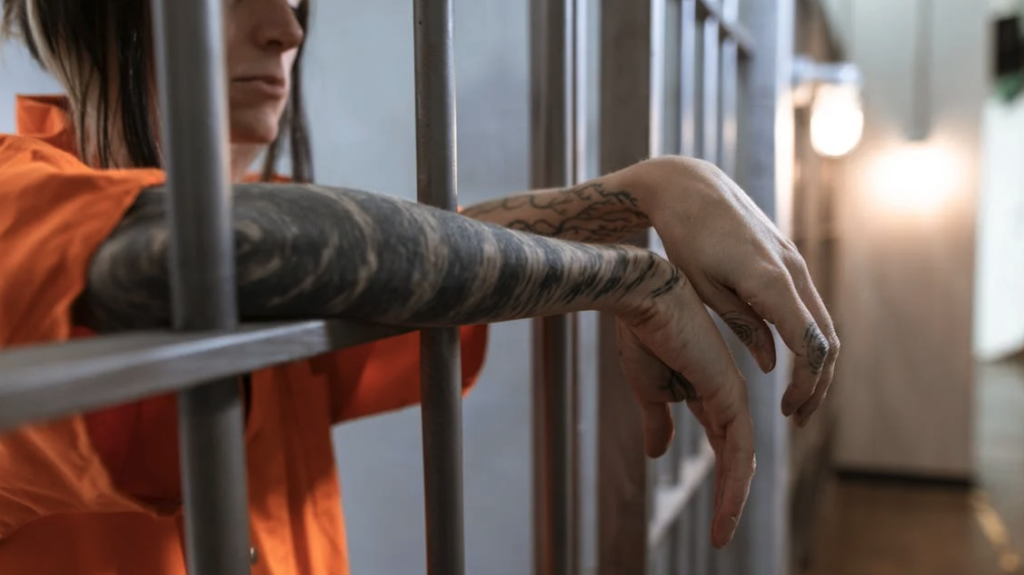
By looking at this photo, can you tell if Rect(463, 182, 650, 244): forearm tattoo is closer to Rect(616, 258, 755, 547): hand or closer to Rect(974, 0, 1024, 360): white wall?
Rect(616, 258, 755, 547): hand

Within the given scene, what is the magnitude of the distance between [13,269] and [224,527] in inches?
5.6

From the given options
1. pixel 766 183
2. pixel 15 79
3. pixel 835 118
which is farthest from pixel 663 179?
pixel 835 118

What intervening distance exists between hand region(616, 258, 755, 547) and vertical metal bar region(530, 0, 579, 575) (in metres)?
0.13

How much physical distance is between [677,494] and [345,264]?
102 centimetres

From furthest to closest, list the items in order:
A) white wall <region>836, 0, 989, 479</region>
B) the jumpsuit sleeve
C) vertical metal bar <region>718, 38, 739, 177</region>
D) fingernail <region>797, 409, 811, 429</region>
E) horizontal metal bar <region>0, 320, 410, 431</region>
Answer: white wall <region>836, 0, 989, 479</region>, vertical metal bar <region>718, 38, 739, 177</region>, fingernail <region>797, 409, 811, 429</region>, the jumpsuit sleeve, horizontal metal bar <region>0, 320, 410, 431</region>

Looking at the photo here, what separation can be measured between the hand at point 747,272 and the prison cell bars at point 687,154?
0.34 metres

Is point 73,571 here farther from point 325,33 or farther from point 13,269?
point 325,33

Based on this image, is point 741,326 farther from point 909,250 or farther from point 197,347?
point 909,250

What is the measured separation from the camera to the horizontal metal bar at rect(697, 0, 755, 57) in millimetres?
1181

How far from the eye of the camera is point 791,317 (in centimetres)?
50

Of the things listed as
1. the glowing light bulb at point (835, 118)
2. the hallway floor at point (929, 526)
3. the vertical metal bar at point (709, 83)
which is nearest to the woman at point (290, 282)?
the vertical metal bar at point (709, 83)

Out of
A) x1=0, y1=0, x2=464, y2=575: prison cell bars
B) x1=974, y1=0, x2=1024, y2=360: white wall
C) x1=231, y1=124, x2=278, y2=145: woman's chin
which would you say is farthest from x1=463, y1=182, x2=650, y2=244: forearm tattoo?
x1=974, y1=0, x2=1024, y2=360: white wall

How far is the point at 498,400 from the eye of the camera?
1.08m

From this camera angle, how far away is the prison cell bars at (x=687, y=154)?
909mm
